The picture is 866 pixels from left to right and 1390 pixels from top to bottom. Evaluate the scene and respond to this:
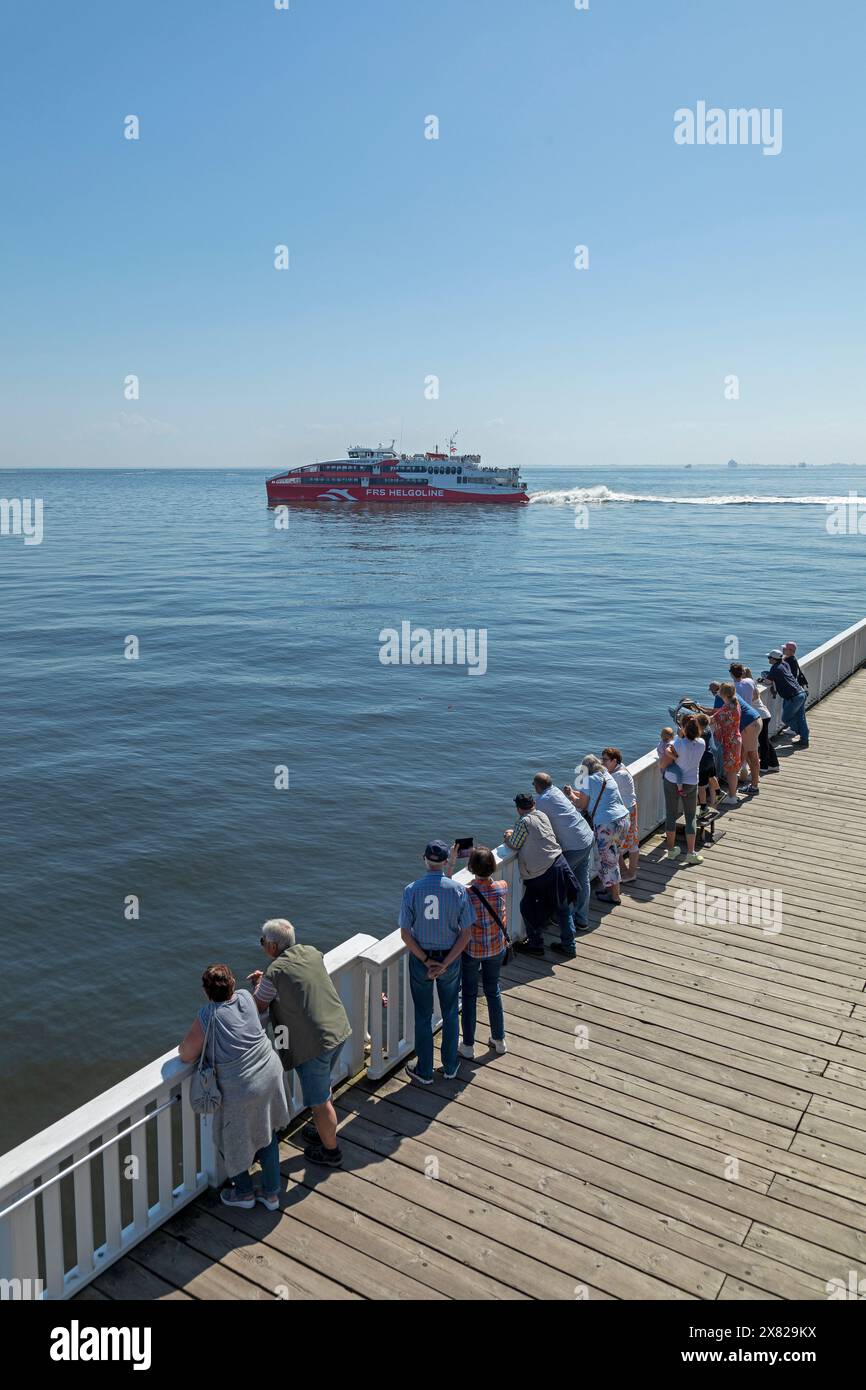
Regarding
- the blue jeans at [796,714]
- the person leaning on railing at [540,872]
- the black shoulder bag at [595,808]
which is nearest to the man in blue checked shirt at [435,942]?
the person leaning on railing at [540,872]

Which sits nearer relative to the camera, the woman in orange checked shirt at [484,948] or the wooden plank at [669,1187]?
the wooden plank at [669,1187]

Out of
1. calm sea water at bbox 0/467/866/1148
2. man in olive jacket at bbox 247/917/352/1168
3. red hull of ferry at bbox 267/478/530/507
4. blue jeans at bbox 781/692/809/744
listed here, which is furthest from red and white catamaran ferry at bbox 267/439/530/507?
man in olive jacket at bbox 247/917/352/1168

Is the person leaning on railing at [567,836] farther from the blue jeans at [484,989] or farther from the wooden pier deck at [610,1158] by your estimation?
the blue jeans at [484,989]

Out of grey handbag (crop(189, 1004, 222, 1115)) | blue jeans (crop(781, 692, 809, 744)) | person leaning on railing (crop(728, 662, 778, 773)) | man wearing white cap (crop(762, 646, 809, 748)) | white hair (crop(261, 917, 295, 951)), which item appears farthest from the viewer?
blue jeans (crop(781, 692, 809, 744))

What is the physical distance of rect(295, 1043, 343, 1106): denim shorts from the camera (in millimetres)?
5773

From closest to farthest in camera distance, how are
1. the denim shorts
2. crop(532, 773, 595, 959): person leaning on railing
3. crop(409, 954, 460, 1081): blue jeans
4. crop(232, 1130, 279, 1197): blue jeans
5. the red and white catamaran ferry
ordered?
crop(232, 1130, 279, 1197): blue jeans → the denim shorts → crop(409, 954, 460, 1081): blue jeans → crop(532, 773, 595, 959): person leaning on railing → the red and white catamaran ferry

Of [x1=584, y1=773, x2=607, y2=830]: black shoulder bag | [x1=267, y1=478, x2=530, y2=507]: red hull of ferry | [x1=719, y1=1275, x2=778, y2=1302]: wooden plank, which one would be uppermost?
[x1=267, y1=478, x2=530, y2=507]: red hull of ferry

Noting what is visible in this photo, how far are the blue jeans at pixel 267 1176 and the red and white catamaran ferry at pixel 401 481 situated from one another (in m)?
115

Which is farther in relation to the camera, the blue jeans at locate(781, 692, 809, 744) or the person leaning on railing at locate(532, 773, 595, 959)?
the blue jeans at locate(781, 692, 809, 744)

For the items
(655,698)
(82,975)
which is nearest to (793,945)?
(82,975)

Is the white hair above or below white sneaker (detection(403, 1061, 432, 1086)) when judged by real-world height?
above

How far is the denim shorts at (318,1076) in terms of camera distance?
577 centimetres

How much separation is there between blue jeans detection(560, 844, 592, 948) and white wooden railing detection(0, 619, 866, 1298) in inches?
69.4

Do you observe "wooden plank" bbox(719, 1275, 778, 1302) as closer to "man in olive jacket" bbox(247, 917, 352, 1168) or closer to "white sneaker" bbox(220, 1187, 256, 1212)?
"man in olive jacket" bbox(247, 917, 352, 1168)
